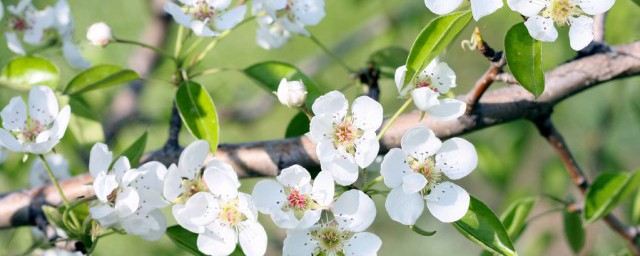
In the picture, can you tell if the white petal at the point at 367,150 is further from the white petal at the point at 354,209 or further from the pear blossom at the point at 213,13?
the pear blossom at the point at 213,13

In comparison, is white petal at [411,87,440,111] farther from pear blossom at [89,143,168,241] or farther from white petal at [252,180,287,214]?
pear blossom at [89,143,168,241]

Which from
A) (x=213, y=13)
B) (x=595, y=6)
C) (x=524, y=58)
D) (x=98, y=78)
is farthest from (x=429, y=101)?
(x=98, y=78)

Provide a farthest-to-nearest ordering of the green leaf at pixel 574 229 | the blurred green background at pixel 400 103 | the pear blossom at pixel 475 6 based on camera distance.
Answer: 1. the blurred green background at pixel 400 103
2. the green leaf at pixel 574 229
3. the pear blossom at pixel 475 6

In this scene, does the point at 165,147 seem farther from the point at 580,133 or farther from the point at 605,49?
the point at 580,133

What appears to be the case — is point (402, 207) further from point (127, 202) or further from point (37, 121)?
point (37, 121)

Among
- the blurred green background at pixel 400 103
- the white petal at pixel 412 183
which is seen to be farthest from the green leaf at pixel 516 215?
the white petal at pixel 412 183

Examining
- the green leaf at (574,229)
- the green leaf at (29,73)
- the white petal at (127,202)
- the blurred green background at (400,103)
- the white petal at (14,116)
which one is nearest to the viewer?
the white petal at (127,202)

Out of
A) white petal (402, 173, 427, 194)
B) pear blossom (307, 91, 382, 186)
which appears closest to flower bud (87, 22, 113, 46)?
pear blossom (307, 91, 382, 186)

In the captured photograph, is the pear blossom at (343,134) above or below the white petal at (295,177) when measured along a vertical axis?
above
